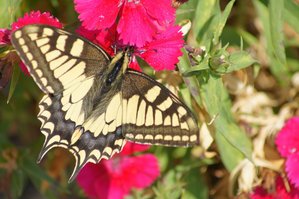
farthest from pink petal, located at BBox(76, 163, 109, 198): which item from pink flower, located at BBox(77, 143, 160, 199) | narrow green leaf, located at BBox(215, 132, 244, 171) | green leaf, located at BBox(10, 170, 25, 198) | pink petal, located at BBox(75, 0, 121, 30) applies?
pink petal, located at BBox(75, 0, 121, 30)

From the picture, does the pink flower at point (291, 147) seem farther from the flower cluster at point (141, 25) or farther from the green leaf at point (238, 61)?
the flower cluster at point (141, 25)

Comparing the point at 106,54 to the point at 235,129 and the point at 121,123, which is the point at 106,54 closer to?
the point at 121,123

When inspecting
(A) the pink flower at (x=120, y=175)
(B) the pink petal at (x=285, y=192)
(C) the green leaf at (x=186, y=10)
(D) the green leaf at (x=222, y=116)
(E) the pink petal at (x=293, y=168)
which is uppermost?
(C) the green leaf at (x=186, y=10)

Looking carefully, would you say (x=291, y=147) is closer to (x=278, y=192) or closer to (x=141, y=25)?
(x=278, y=192)

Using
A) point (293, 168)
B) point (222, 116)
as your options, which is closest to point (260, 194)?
point (293, 168)

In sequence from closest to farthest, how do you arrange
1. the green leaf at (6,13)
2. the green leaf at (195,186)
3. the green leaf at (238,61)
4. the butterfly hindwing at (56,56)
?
the butterfly hindwing at (56,56) → the green leaf at (238,61) → the green leaf at (6,13) → the green leaf at (195,186)

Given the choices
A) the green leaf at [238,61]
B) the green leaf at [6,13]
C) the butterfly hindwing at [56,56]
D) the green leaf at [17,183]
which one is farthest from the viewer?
the green leaf at [17,183]

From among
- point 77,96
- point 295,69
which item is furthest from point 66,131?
point 295,69

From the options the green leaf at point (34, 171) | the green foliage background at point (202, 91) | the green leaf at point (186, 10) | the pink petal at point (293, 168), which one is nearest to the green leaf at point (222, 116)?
the green foliage background at point (202, 91)
